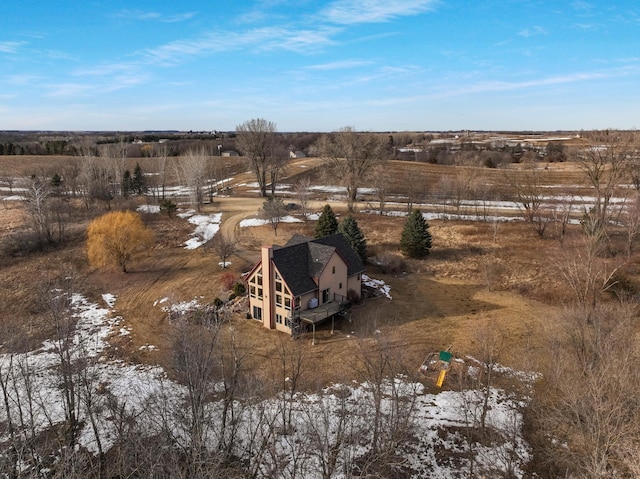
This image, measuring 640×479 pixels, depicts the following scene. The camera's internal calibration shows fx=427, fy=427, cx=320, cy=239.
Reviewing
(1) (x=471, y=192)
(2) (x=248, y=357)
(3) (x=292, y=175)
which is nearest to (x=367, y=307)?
(2) (x=248, y=357)

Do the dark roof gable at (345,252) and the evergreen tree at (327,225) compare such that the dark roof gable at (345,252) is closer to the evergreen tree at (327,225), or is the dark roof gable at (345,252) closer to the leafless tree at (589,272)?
the evergreen tree at (327,225)

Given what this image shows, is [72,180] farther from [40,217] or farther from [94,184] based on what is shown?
[40,217]

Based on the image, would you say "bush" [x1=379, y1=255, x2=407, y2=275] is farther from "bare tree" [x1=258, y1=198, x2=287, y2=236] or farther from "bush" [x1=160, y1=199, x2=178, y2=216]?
"bush" [x1=160, y1=199, x2=178, y2=216]

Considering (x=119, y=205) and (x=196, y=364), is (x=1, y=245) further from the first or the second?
(x=196, y=364)

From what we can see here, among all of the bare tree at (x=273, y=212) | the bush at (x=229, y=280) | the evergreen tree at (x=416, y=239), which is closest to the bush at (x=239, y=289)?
the bush at (x=229, y=280)

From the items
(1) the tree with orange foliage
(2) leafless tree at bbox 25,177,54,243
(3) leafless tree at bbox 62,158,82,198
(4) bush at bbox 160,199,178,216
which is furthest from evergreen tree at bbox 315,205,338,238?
(3) leafless tree at bbox 62,158,82,198

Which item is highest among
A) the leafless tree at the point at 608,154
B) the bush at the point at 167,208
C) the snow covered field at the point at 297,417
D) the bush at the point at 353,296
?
the leafless tree at the point at 608,154
